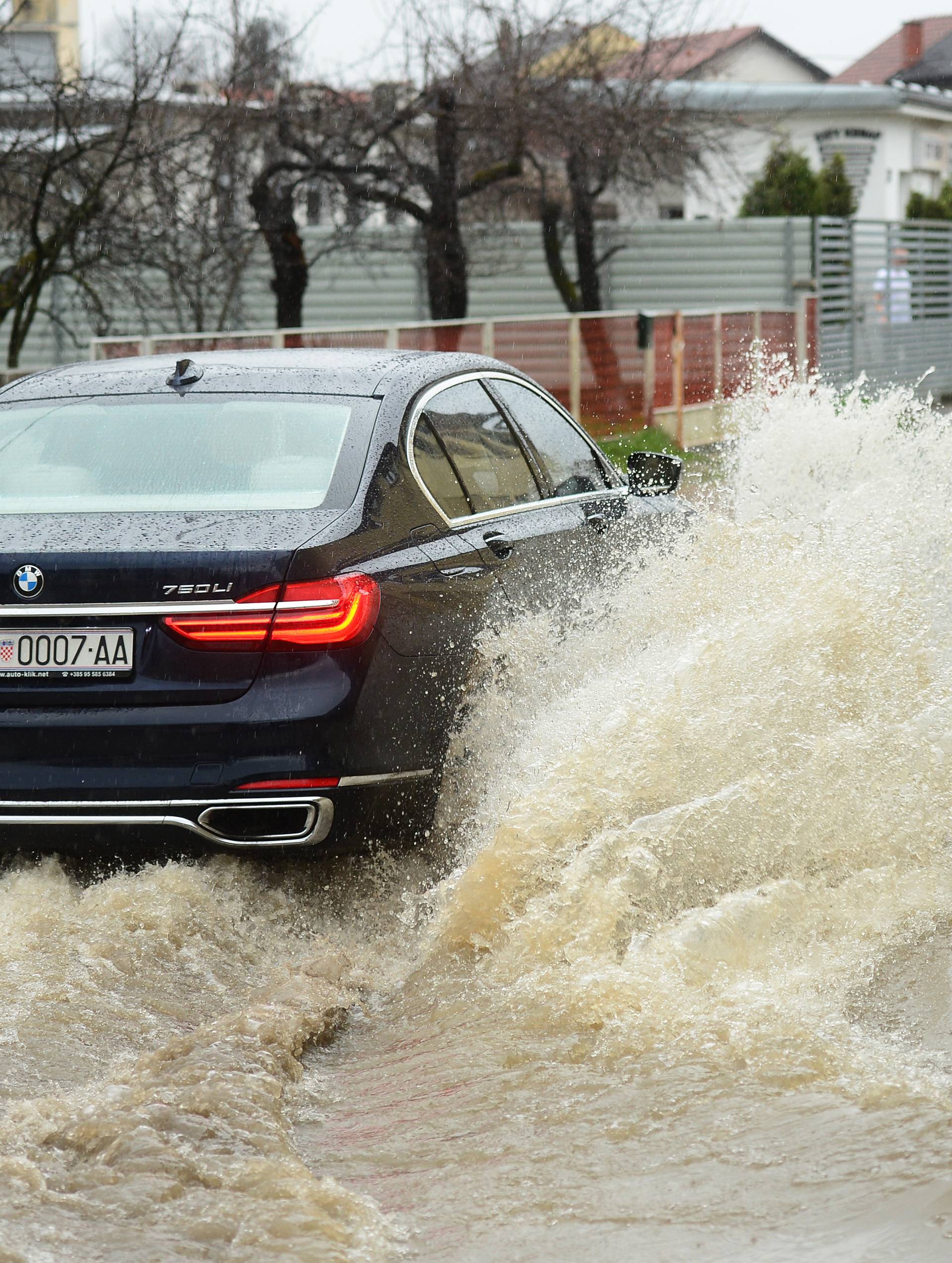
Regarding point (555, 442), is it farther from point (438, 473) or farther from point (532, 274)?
point (532, 274)

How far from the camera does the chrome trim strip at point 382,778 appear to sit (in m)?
4.36

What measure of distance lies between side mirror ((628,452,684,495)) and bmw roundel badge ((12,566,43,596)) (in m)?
2.78

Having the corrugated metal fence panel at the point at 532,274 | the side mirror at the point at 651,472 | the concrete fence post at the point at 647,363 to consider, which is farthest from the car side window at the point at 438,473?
the corrugated metal fence panel at the point at 532,274

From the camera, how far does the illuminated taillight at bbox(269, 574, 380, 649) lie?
14.0ft

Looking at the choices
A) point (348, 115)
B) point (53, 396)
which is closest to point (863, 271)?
point (348, 115)

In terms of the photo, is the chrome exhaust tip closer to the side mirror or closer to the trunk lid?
the trunk lid

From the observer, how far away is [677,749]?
15.6ft

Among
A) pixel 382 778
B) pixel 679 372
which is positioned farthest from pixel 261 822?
pixel 679 372

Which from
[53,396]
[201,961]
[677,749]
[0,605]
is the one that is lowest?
[201,961]

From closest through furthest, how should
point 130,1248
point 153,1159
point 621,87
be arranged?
point 130,1248, point 153,1159, point 621,87

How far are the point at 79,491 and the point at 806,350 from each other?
20.5 m

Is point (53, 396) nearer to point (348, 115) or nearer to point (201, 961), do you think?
point (201, 961)

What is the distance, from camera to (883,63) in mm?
66062

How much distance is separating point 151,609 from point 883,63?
67.3 metres
